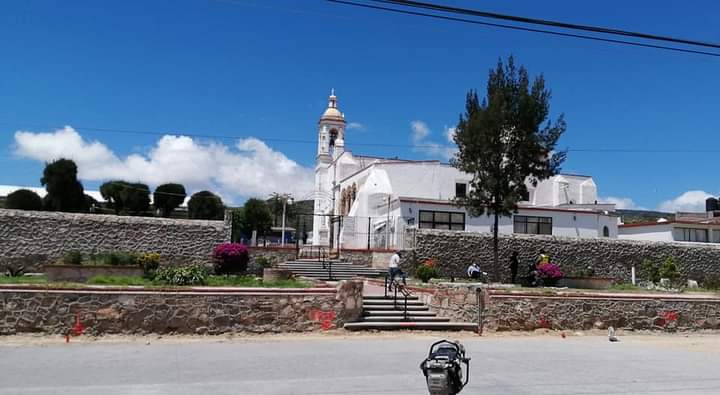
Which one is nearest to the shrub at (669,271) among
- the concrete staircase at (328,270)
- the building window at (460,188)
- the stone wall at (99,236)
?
the concrete staircase at (328,270)

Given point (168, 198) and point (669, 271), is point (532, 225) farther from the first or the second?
point (168, 198)

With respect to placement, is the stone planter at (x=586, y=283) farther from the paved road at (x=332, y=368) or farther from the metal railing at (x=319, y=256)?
the paved road at (x=332, y=368)

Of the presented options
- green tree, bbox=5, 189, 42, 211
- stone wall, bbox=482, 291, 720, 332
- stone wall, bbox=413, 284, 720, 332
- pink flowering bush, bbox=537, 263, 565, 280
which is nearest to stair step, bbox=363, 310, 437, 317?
stone wall, bbox=413, 284, 720, 332

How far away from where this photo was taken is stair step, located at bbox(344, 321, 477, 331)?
576 inches

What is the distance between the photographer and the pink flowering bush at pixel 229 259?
80.8 ft

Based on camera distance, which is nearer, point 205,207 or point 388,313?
point 388,313

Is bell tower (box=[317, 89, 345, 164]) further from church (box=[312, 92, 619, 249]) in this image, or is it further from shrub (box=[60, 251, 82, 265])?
shrub (box=[60, 251, 82, 265])

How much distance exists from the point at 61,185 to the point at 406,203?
3142 centimetres

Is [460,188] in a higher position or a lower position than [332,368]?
higher

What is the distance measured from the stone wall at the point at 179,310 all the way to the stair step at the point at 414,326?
268mm

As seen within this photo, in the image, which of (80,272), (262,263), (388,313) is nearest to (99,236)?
(80,272)

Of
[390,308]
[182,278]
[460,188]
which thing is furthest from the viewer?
[460,188]

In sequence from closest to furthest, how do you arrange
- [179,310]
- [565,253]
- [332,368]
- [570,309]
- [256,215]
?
[332,368], [179,310], [570,309], [565,253], [256,215]

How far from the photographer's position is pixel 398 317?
51.6 feet
